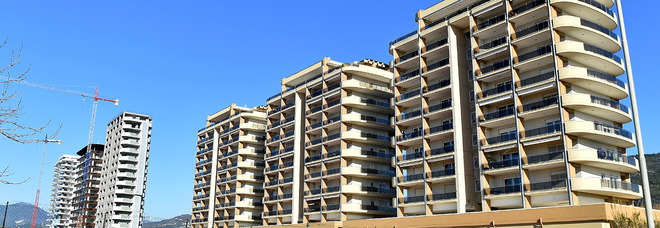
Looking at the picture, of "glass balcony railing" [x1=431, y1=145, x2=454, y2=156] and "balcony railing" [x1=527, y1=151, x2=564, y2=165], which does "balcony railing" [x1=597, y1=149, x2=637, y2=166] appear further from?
"glass balcony railing" [x1=431, y1=145, x2=454, y2=156]

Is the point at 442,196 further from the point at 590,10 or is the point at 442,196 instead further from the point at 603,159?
the point at 590,10

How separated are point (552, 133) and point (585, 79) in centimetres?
625

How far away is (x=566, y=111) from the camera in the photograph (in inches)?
2100

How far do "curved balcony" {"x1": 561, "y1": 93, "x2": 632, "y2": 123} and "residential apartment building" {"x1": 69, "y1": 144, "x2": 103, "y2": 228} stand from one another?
492 feet

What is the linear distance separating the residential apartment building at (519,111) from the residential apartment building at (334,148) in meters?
10.2

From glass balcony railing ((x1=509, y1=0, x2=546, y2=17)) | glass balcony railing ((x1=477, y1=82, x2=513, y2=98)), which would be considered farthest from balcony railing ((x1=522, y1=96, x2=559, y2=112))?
glass balcony railing ((x1=509, y1=0, x2=546, y2=17))

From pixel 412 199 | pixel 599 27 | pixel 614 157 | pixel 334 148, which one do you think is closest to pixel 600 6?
pixel 599 27

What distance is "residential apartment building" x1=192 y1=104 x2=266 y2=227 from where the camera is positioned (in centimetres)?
10250

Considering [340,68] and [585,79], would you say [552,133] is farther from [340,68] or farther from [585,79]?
[340,68]

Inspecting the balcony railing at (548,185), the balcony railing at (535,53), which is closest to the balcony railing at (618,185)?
the balcony railing at (548,185)

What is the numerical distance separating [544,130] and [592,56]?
9275mm

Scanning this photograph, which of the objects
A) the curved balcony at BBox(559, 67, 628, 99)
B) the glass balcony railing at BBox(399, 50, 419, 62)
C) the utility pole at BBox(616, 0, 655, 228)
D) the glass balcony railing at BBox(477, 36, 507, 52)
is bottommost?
the utility pole at BBox(616, 0, 655, 228)

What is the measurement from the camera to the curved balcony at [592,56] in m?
54.2

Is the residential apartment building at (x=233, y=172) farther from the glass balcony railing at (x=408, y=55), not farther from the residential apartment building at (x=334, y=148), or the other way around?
the glass balcony railing at (x=408, y=55)
